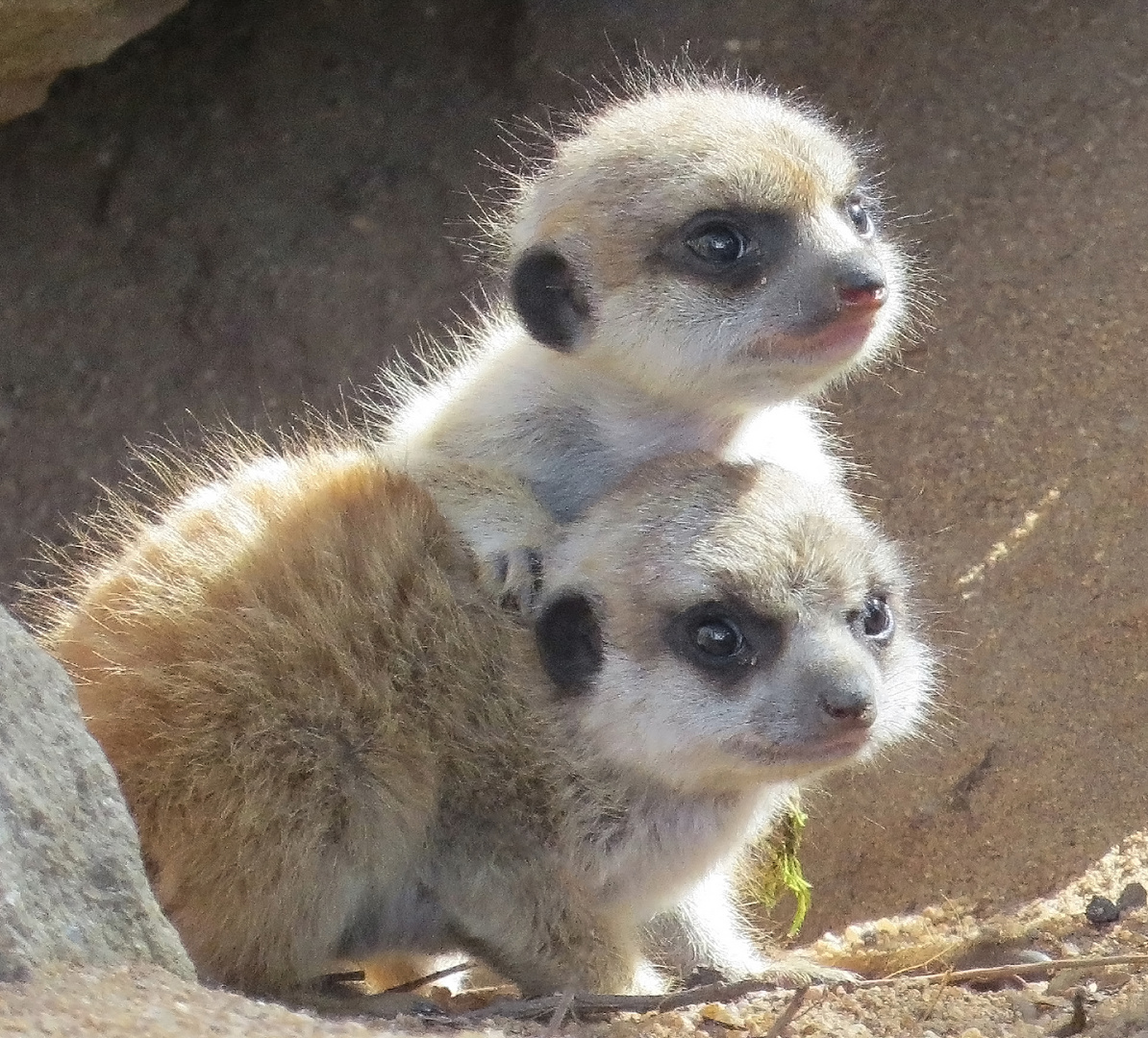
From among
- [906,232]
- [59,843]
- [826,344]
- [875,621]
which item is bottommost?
[59,843]

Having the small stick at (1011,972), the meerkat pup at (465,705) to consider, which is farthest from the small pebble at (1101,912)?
the meerkat pup at (465,705)

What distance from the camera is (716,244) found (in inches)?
143

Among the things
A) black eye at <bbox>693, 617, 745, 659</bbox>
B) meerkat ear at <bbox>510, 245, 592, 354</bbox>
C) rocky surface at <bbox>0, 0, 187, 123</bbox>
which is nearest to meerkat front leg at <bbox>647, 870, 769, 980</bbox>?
black eye at <bbox>693, 617, 745, 659</bbox>

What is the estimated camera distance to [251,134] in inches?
244

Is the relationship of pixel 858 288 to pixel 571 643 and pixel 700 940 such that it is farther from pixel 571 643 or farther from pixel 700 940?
pixel 700 940

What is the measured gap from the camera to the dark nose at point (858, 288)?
3.50 metres

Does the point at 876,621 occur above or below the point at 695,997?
above

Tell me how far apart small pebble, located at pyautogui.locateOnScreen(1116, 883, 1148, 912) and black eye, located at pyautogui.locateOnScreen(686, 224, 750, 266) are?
77.0 inches

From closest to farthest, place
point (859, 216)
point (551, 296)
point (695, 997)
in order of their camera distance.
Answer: point (695, 997), point (551, 296), point (859, 216)

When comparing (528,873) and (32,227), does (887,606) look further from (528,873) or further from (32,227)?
(32,227)

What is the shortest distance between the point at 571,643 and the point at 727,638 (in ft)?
1.15

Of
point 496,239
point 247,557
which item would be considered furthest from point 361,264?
point 247,557

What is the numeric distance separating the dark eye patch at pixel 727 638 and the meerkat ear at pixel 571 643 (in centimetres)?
21

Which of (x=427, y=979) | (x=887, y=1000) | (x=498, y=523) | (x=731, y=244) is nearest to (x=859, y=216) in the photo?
(x=731, y=244)
